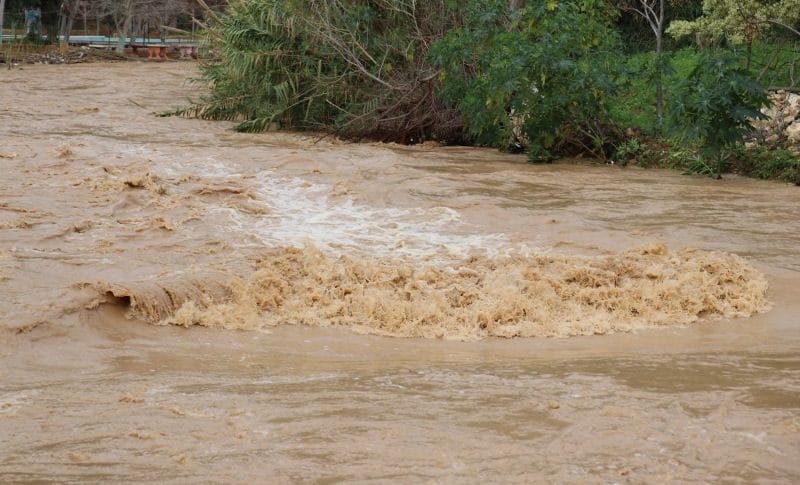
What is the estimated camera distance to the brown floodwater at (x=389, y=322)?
4781 mm

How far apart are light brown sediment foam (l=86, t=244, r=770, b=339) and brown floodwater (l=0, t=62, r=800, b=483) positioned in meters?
0.02

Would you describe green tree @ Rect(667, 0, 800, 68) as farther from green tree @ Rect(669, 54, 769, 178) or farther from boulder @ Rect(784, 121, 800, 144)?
green tree @ Rect(669, 54, 769, 178)

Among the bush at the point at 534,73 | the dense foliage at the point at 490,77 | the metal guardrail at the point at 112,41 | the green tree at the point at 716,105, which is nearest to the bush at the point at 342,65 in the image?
the dense foliage at the point at 490,77

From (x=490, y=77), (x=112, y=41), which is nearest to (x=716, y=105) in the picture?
(x=490, y=77)

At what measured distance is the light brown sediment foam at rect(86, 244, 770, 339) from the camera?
754 cm

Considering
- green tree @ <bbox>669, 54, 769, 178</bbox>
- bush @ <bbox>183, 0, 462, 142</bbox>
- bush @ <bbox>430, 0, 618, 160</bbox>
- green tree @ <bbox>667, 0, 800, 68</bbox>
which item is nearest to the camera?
green tree @ <bbox>669, 54, 769, 178</bbox>

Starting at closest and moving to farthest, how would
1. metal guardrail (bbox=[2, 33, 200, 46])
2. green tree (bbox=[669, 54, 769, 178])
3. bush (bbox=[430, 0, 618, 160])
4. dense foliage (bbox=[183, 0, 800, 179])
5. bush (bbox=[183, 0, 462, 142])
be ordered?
green tree (bbox=[669, 54, 769, 178]) → dense foliage (bbox=[183, 0, 800, 179]) → bush (bbox=[430, 0, 618, 160]) → bush (bbox=[183, 0, 462, 142]) → metal guardrail (bbox=[2, 33, 200, 46])

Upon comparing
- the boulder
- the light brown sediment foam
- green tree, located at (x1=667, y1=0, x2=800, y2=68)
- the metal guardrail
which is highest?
green tree, located at (x1=667, y1=0, x2=800, y2=68)

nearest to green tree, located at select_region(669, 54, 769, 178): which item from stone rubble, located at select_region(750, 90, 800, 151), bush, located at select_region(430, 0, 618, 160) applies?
bush, located at select_region(430, 0, 618, 160)

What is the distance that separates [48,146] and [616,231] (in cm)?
859

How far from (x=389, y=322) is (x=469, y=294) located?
2.77 ft

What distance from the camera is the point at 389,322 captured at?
7.61m

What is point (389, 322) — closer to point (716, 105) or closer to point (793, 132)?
point (716, 105)

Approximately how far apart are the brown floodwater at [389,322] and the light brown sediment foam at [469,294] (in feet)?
0.08
